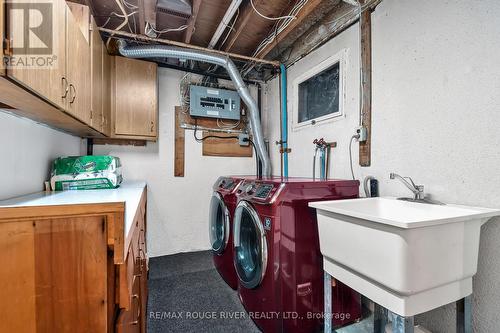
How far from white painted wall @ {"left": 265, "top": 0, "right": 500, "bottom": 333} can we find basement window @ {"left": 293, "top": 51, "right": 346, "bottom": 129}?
0.19m

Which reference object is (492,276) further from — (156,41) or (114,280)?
(156,41)

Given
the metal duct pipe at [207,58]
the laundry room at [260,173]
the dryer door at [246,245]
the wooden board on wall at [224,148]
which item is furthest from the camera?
the wooden board on wall at [224,148]

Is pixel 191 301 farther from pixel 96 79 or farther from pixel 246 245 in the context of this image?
pixel 96 79

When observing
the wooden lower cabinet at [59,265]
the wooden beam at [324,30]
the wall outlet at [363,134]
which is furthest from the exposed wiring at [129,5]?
the wall outlet at [363,134]

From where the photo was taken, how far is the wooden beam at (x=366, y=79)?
5.67 feet

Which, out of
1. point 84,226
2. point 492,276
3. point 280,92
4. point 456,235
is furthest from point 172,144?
point 492,276

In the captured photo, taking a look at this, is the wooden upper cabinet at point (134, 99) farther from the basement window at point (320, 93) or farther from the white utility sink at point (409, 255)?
the white utility sink at point (409, 255)

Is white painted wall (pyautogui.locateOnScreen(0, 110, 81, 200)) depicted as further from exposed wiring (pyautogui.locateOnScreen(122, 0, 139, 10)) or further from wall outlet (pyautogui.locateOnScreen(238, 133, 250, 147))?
wall outlet (pyautogui.locateOnScreen(238, 133, 250, 147))

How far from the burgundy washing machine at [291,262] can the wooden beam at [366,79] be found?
1.13 ft

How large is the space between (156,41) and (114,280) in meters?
2.24

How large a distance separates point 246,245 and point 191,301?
0.68 meters

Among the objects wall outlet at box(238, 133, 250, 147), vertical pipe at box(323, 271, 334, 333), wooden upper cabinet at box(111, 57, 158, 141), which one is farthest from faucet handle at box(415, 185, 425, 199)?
wooden upper cabinet at box(111, 57, 158, 141)

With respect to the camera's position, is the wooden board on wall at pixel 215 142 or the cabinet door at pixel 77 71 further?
the wooden board on wall at pixel 215 142

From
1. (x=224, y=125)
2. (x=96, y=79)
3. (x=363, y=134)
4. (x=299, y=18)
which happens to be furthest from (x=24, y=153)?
(x=363, y=134)
